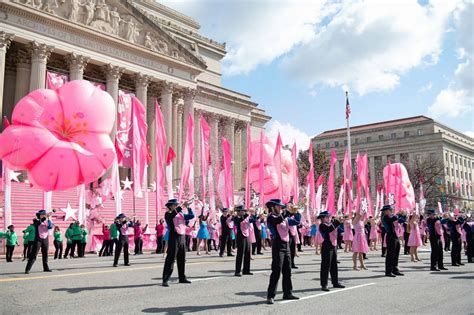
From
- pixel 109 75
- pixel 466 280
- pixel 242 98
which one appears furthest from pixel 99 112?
pixel 242 98

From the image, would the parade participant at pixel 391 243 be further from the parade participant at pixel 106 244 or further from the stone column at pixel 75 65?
the stone column at pixel 75 65

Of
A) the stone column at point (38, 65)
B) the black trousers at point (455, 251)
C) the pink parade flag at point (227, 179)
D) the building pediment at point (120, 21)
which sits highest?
the building pediment at point (120, 21)

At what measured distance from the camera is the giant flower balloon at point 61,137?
1237 centimetres

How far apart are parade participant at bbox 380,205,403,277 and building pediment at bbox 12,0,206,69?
27.8 metres

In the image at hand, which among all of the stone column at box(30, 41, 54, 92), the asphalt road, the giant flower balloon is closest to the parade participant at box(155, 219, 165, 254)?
the asphalt road

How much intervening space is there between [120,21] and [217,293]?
103 ft

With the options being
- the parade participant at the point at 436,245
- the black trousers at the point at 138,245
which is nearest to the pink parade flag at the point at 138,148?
the black trousers at the point at 138,245

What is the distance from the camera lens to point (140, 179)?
20.4 m

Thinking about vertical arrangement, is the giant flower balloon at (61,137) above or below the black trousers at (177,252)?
above

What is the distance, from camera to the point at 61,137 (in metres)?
Result: 13.1

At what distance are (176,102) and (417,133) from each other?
A: 65.7 m

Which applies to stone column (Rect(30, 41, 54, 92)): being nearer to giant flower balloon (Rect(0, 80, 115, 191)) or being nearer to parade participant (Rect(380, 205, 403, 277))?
giant flower balloon (Rect(0, 80, 115, 191))

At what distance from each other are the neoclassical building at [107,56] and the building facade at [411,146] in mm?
52649

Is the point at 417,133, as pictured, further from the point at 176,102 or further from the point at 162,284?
the point at 162,284
